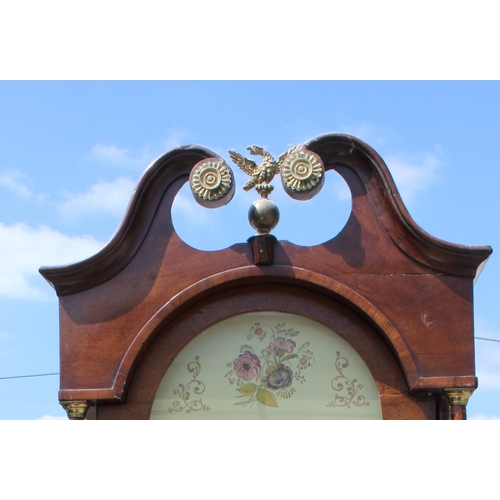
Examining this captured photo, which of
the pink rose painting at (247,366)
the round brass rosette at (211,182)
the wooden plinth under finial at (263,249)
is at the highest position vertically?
the round brass rosette at (211,182)

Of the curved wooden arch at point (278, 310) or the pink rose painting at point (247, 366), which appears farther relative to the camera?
the pink rose painting at point (247, 366)

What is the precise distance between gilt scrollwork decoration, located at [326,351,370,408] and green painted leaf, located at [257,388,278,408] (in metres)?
0.22

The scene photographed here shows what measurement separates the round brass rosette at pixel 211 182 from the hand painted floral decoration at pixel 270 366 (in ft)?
1.83

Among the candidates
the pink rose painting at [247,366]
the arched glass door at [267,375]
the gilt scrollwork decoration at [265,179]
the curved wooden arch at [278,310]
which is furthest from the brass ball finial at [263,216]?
the pink rose painting at [247,366]

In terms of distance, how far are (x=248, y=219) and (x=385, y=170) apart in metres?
0.60

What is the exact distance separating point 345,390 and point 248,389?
396 millimetres

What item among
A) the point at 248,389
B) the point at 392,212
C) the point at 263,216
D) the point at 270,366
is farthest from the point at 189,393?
the point at 392,212

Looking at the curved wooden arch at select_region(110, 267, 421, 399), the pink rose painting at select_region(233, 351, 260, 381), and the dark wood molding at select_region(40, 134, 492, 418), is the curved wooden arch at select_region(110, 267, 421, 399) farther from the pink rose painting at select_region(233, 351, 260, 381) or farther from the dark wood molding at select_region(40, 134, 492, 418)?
the pink rose painting at select_region(233, 351, 260, 381)

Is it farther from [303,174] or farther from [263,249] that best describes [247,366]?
[303,174]

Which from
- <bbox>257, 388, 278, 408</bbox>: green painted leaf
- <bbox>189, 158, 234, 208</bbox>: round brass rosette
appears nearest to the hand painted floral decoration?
<bbox>257, 388, 278, 408</bbox>: green painted leaf

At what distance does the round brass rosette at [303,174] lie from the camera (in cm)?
383

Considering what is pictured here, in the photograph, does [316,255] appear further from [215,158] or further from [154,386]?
[154,386]

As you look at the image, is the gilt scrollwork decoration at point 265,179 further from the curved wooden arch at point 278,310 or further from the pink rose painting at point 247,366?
the pink rose painting at point 247,366

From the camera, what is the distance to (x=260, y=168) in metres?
3.94
